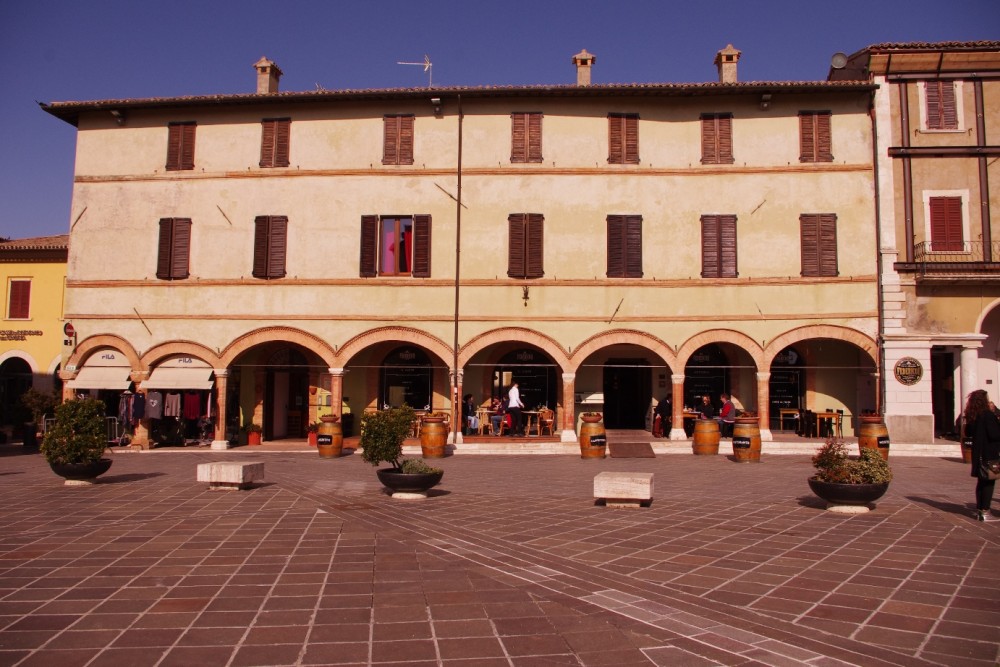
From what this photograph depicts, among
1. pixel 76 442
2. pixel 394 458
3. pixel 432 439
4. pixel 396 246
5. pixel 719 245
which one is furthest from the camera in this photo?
pixel 396 246

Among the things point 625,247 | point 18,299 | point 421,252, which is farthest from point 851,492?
point 18,299

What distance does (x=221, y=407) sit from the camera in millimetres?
22000

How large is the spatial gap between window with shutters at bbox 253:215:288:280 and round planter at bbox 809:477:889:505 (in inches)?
647

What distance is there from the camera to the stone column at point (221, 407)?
72.1 feet

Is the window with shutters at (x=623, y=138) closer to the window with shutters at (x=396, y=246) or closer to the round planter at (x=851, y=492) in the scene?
the window with shutters at (x=396, y=246)

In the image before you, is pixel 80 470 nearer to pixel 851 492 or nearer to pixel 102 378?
pixel 102 378

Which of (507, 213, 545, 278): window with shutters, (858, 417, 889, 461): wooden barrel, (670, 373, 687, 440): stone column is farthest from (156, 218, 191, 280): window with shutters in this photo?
(858, 417, 889, 461): wooden barrel

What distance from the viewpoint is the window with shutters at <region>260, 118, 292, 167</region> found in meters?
22.6

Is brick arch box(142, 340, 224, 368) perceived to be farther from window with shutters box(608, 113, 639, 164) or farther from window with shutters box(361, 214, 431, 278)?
window with shutters box(608, 113, 639, 164)

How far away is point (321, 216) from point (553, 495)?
1294 cm

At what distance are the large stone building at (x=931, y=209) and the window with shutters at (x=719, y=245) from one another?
402cm

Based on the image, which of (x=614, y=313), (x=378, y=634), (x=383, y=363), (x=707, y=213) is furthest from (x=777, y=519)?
(x=383, y=363)

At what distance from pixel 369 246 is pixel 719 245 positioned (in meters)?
10.1

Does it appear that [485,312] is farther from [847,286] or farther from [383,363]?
[847,286]
